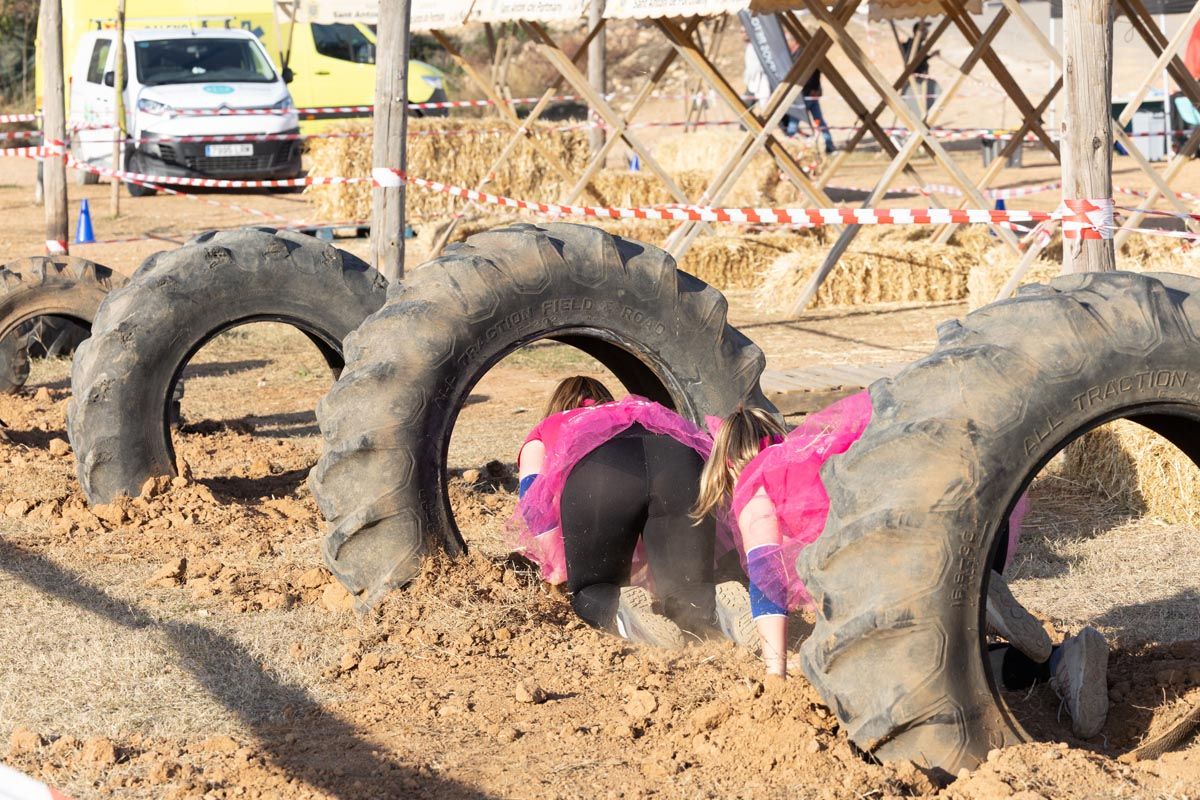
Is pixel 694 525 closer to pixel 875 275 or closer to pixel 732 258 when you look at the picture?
pixel 875 275

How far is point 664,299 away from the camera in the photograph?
591 cm

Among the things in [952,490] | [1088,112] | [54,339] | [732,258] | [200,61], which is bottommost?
[54,339]

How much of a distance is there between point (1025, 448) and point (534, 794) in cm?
142

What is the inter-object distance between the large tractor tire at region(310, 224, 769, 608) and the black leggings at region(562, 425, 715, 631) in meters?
0.62

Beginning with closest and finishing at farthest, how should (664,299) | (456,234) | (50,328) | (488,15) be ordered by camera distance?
(664,299), (50,328), (488,15), (456,234)

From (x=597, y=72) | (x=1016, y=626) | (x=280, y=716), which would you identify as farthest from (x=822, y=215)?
(x=597, y=72)

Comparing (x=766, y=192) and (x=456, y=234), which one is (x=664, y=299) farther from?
(x=766, y=192)

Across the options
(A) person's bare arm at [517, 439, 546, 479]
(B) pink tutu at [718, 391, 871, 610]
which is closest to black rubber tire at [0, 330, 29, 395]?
(A) person's bare arm at [517, 439, 546, 479]

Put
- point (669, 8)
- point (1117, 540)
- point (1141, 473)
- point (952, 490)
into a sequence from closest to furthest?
point (952, 490) < point (1117, 540) < point (1141, 473) < point (669, 8)

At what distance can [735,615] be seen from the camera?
4.81 meters

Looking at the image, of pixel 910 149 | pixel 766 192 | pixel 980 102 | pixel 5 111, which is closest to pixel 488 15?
pixel 910 149

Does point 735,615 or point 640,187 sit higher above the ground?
point 735,615

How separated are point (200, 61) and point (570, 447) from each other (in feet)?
60.6

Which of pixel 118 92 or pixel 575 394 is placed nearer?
pixel 575 394
